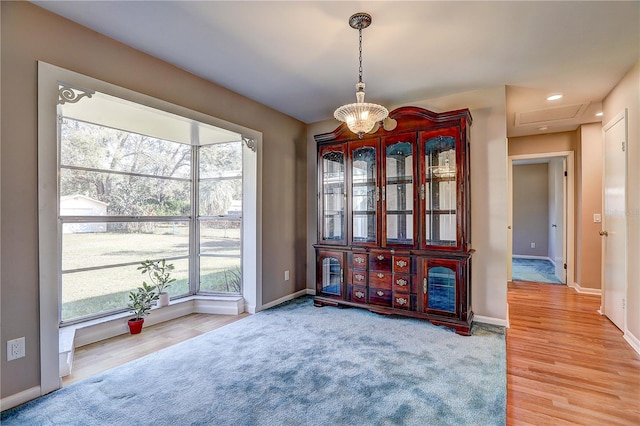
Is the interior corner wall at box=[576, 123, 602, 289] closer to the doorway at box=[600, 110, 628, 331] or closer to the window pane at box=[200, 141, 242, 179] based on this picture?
the doorway at box=[600, 110, 628, 331]

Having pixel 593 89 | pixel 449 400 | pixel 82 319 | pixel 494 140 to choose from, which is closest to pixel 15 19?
pixel 82 319

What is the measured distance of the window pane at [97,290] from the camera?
280 centimetres

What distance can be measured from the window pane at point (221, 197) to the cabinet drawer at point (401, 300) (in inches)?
83.5

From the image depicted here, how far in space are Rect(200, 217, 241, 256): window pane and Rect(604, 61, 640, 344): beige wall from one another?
4.01 m

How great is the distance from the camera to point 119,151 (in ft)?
10.6

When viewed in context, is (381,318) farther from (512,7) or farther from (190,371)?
(512,7)

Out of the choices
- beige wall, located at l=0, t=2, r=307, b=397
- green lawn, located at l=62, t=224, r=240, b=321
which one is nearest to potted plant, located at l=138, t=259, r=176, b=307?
green lawn, located at l=62, t=224, r=240, b=321

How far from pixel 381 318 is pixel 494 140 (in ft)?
7.41

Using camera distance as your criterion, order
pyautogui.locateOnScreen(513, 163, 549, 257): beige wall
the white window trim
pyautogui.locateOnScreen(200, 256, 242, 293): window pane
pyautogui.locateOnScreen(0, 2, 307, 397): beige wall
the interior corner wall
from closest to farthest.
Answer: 1. pyautogui.locateOnScreen(0, 2, 307, 397): beige wall
2. the white window trim
3. pyautogui.locateOnScreen(200, 256, 242, 293): window pane
4. the interior corner wall
5. pyautogui.locateOnScreen(513, 163, 549, 257): beige wall

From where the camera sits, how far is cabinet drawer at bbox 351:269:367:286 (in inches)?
138

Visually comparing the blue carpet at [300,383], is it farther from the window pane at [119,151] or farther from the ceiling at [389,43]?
the ceiling at [389,43]

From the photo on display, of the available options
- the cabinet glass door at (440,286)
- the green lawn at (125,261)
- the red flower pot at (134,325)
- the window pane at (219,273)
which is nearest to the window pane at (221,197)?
Answer: the green lawn at (125,261)

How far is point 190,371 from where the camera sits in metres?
2.23

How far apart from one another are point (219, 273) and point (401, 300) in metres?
2.24
